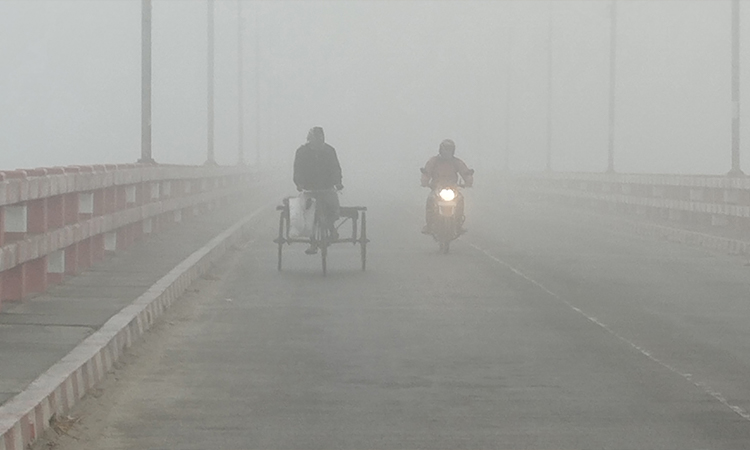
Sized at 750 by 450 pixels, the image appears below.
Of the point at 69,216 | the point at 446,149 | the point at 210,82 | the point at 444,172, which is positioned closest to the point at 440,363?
the point at 69,216

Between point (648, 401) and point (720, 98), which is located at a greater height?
point (720, 98)

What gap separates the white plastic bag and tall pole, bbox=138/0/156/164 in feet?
29.3

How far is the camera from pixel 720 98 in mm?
185875

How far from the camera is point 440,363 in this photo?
498 inches

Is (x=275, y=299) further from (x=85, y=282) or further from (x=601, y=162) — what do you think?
(x=601, y=162)

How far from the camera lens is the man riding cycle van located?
21.6m

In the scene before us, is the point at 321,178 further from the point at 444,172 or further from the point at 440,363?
the point at 440,363

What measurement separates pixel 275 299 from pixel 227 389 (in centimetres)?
659

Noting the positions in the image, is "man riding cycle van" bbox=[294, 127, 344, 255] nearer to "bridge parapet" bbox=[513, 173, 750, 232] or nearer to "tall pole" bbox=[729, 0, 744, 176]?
"bridge parapet" bbox=[513, 173, 750, 232]

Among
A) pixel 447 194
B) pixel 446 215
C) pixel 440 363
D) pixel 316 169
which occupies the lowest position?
pixel 440 363

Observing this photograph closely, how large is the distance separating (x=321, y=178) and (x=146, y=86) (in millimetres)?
9288

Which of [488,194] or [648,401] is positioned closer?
[648,401]

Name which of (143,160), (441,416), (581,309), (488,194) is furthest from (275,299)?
(488,194)

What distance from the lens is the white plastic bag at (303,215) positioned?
21562mm
